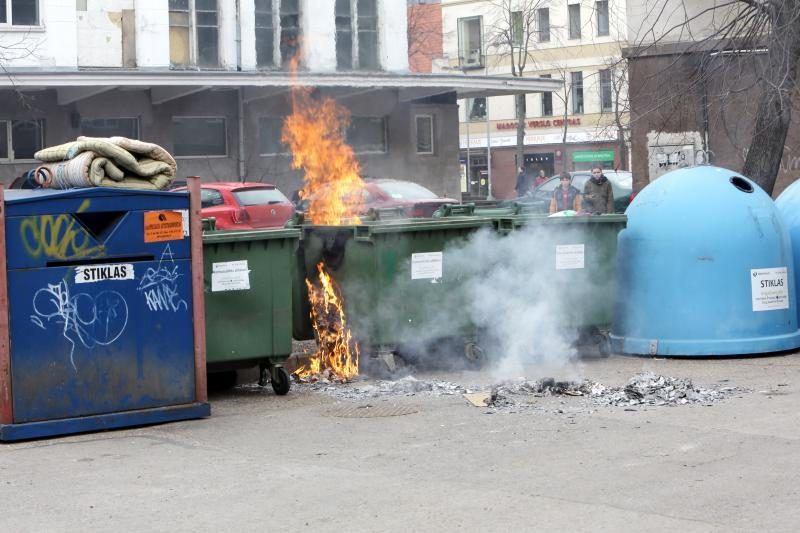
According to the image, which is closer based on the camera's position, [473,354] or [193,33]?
[473,354]

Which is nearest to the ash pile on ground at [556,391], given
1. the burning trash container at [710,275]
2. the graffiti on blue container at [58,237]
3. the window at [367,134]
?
the burning trash container at [710,275]

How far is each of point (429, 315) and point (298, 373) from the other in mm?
1270

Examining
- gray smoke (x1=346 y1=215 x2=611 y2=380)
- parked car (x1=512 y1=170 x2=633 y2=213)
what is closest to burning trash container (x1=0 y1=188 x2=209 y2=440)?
gray smoke (x1=346 y1=215 x2=611 y2=380)

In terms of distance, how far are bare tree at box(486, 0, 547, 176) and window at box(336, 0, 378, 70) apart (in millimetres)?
6667

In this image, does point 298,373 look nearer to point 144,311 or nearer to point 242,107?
point 144,311

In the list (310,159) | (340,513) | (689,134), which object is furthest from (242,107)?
(340,513)

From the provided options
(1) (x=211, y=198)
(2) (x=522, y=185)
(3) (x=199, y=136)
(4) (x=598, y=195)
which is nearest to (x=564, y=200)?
(4) (x=598, y=195)

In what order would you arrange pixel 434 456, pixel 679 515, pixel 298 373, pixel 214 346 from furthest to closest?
pixel 298 373 < pixel 214 346 < pixel 434 456 < pixel 679 515

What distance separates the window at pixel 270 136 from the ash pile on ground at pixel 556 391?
869 inches

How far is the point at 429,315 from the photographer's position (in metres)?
10.7

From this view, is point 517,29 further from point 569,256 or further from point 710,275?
point 710,275

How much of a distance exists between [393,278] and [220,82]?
18907 mm

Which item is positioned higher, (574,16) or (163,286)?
(574,16)

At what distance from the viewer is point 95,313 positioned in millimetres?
8227
